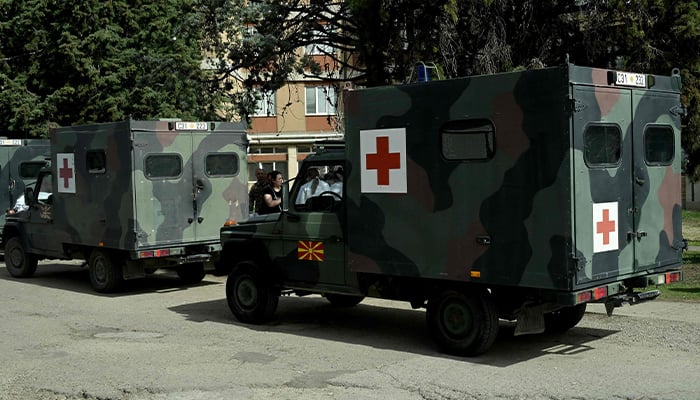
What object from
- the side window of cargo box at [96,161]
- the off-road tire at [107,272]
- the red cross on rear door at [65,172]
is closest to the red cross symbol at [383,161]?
the side window of cargo box at [96,161]

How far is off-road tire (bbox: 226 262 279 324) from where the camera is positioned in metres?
10.9

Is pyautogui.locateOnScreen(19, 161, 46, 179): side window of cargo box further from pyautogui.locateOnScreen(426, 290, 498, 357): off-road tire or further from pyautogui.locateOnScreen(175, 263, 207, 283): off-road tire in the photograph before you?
pyautogui.locateOnScreen(426, 290, 498, 357): off-road tire

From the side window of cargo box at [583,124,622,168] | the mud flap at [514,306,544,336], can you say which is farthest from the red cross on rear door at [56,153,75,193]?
the side window of cargo box at [583,124,622,168]

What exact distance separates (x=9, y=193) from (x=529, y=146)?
16.0m

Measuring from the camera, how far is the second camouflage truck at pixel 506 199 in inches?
317

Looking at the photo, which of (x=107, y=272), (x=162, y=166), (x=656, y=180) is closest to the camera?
(x=656, y=180)

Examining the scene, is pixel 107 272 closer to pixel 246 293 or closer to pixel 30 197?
pixel 30 197

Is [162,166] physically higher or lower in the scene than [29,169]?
lower

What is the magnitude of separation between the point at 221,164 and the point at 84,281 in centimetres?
402

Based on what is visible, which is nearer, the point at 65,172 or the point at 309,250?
the point at 309,250

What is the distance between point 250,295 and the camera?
1113 centimetres

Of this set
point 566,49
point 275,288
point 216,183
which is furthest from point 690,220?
point 275,288

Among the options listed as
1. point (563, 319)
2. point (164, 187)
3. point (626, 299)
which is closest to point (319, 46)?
point (164, 187)

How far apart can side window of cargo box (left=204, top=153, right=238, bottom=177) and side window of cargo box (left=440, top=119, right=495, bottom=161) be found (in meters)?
6.63
